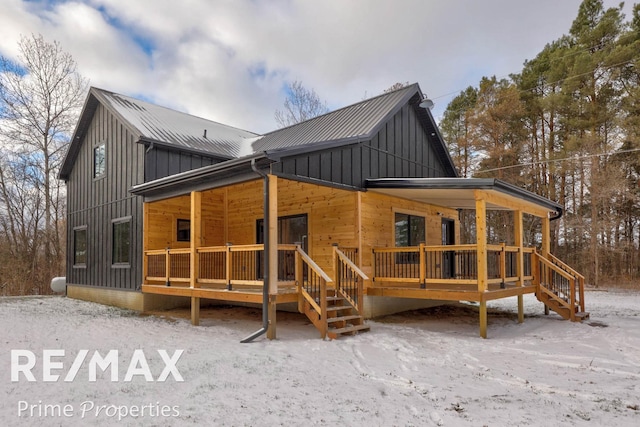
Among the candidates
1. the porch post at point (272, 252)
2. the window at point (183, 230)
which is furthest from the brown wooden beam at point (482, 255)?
the window at point (183, 230)

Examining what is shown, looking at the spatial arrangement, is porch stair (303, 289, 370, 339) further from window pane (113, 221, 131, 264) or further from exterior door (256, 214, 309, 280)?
window pane (113, 221, 131, 264)

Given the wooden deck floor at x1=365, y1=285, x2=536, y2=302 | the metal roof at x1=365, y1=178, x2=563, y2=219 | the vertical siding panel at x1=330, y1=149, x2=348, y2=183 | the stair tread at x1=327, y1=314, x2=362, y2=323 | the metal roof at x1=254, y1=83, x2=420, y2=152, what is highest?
the metal roof at x1=254, y1=83, x2=420, y2=152

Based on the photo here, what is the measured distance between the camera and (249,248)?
8.05m

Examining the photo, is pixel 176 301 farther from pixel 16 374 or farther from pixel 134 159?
pixel 16 374

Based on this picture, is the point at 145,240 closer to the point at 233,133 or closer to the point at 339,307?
the point at 339,307

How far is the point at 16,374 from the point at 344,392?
3.92 meters

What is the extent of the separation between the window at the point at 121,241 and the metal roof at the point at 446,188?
7083 millimetres

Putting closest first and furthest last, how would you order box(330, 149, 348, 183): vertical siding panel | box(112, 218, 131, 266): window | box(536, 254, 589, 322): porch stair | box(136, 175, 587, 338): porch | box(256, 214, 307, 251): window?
box(136, 175, 587, 338): porch
box(330, 149, 348, 183): vertical siding panel
box(536, 254, 589, 322): porch stair
box(256, 214, 307, 251): window
box(112, 218, 131, 266): window

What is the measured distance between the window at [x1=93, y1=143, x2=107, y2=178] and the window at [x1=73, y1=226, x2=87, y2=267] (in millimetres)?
1998

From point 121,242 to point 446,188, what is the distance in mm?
9370

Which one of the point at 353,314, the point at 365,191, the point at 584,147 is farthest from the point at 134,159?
the point at 584,147

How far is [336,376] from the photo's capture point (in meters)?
5.32
